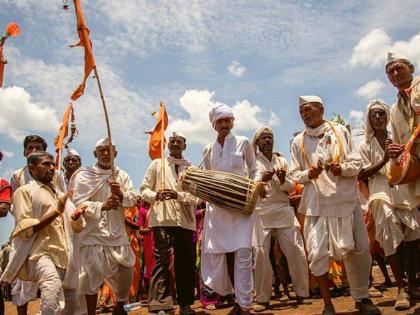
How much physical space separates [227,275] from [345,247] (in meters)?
1.49

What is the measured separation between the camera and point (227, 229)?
564 cm

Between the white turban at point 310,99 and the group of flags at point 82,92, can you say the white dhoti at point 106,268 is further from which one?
the white turban at point 310,99

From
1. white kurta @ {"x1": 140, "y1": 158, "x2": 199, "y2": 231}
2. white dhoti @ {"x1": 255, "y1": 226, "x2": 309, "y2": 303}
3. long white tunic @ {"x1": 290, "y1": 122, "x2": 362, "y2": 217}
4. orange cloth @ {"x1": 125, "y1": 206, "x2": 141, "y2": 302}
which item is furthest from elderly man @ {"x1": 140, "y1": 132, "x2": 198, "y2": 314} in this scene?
orange cloth @ {"x1": 125, "y1": 206, "x2": 141, "y2": 302}

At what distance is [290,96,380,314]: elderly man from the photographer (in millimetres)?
5066

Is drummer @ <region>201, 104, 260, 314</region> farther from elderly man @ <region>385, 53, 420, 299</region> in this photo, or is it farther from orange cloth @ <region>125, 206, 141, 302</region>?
orange cloth @ <region>125, 206, 141, 302</region>

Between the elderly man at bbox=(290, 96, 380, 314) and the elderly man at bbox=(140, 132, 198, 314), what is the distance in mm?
1635

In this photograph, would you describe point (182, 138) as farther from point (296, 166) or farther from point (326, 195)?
point (326, 195)

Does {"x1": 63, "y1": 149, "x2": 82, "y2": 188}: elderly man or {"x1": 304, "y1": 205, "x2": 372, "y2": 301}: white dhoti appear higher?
{"x1": 63, "y1": 149, "x2": 82, "y2": 188}: elderly man

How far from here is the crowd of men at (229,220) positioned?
16.2 feet

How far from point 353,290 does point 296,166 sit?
1503 millimetres

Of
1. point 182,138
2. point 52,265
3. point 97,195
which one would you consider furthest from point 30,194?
point 182,138

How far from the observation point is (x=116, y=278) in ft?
20.1

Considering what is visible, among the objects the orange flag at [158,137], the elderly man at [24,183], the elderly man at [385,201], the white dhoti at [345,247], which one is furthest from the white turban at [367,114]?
the elderly man at [24,183]

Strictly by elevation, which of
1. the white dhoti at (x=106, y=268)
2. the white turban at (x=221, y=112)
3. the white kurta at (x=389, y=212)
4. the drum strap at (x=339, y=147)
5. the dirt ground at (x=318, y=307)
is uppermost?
the white turban at (x=221, y=112)
